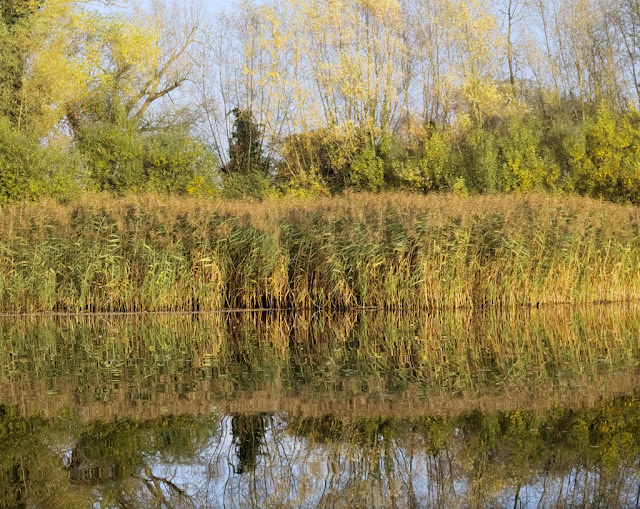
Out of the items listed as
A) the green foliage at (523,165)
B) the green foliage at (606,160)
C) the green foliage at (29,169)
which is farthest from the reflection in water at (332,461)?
the green foliage at (606,160)

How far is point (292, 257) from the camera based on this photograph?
14219 mm

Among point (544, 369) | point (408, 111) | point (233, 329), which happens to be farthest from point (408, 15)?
point (544, 369)

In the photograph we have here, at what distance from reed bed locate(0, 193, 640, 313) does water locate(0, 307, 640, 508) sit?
2720mm

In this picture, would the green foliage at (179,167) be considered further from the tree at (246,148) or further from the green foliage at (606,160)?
the green foliage at (606,160)

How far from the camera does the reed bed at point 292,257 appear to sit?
13.8 meters

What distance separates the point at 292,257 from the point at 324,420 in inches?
316

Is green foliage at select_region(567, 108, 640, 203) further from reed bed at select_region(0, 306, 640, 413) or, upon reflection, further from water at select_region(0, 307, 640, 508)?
water at select_region(0, 307, 640, 508)

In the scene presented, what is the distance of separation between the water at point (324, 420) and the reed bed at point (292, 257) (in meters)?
2.72

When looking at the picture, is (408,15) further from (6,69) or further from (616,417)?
(616,417)

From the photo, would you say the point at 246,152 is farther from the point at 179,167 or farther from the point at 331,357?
the point at 331,357

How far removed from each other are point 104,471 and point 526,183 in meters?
21.7

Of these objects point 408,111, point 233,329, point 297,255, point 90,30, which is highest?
point 90,30

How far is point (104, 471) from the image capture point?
5.14 meters

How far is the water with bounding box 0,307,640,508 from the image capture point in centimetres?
473
